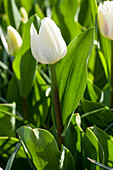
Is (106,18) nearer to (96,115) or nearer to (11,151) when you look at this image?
(96,115)

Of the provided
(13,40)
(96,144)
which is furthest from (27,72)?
(96,144)

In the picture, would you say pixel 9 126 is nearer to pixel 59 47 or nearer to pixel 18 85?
pixel 18 85

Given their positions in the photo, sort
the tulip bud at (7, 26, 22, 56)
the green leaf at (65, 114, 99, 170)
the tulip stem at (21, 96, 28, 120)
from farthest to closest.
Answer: the tulip stem at (21, 96, 28, 120) → the tulip bud at (7, 26, 22, 56) → the green leaf at (65, 114, 99, 170)

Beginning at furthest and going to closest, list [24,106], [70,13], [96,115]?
[70,13] < [24,106] < [96,115]

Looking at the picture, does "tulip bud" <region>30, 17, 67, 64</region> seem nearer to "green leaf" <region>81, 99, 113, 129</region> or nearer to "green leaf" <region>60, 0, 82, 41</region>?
"green leaf" <region>81, 99, 113, 129</region>

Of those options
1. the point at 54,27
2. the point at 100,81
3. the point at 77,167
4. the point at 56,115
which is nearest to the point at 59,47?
the point at 54,27

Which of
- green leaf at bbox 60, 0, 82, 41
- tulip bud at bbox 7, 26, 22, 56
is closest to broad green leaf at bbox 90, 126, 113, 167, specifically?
tulip bud at bbox 7, 26, 22, 56
